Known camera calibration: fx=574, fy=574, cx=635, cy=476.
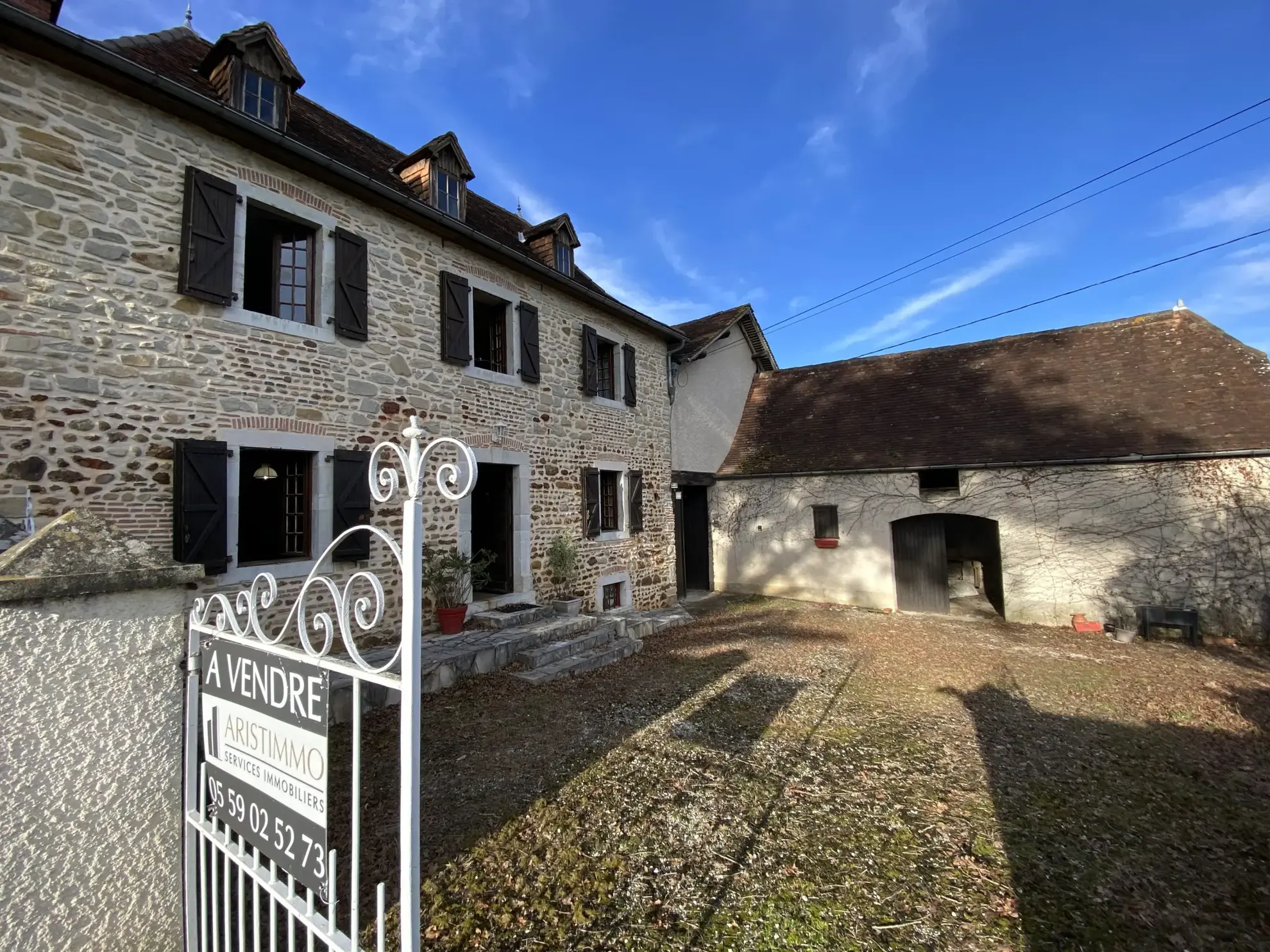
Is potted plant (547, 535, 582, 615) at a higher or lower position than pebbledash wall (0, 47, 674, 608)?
lower

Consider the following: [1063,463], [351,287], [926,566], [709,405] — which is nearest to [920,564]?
[926,566]

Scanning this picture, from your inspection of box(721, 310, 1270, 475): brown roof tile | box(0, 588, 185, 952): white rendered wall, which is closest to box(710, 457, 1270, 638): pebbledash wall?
box(721, 310, 1270, 475): brown roof tile

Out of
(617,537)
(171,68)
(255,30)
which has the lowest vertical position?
(617,537)

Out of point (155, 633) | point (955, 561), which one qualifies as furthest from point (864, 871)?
point (955, 561)

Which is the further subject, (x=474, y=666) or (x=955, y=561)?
(x=955, y=561)

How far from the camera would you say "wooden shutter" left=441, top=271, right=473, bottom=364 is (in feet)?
24.8

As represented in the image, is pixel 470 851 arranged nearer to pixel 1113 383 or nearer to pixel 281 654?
pixel 281 654

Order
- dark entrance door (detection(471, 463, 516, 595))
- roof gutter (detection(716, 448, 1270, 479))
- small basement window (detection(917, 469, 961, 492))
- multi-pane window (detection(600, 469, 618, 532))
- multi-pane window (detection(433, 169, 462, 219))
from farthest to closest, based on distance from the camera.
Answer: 1. small basement window (detection(917, 469, 961, 492))
2. multi-pane window (detection(600, 469, 618, 532))
3. roof gutter (detection(716, 448, 1270, 479))
4. dark entrance door (detection(471, 463, 516, 595))
5. multi-pane window (detection(433, 169, 462, 219))

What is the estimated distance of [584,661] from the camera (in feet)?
23.1

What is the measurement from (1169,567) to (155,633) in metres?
12.7

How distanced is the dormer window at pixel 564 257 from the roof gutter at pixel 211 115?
161 centimetres

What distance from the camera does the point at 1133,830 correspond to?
3.65 metres

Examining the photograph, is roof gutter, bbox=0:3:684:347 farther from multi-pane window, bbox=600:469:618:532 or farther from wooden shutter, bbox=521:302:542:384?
multi-pane window, bbox=600:469:618:532

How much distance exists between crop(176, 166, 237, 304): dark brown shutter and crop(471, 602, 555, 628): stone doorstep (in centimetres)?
454
